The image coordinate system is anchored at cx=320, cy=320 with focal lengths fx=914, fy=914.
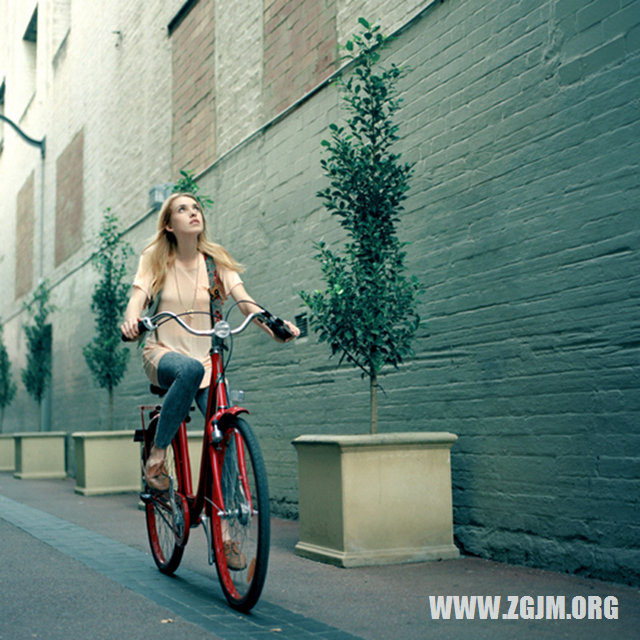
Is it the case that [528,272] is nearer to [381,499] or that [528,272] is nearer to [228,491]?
[381,499]

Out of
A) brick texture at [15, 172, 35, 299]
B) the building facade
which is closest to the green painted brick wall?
the building facade

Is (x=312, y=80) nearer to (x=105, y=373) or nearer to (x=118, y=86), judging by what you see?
(x=105, y=373)

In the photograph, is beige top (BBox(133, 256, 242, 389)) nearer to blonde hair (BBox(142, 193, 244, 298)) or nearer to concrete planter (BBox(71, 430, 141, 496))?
blonde hair (BBox(142, 193, 244, 298))

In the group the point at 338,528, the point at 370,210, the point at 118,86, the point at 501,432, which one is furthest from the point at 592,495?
the point at 118,86

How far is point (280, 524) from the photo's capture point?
807 centimetres

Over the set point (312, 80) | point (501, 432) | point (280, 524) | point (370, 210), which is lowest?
point (280, 524)

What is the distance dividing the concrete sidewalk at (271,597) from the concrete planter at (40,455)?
28.1 feet

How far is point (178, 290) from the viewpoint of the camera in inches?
184

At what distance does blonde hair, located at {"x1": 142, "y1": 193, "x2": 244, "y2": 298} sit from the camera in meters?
4.70

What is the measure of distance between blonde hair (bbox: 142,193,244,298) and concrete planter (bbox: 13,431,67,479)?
1091 cm

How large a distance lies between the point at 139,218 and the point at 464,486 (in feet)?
29.4

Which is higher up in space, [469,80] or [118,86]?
[118,86]

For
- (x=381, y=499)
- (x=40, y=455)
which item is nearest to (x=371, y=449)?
(x=381, y=499)

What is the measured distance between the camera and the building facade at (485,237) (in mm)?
4922
